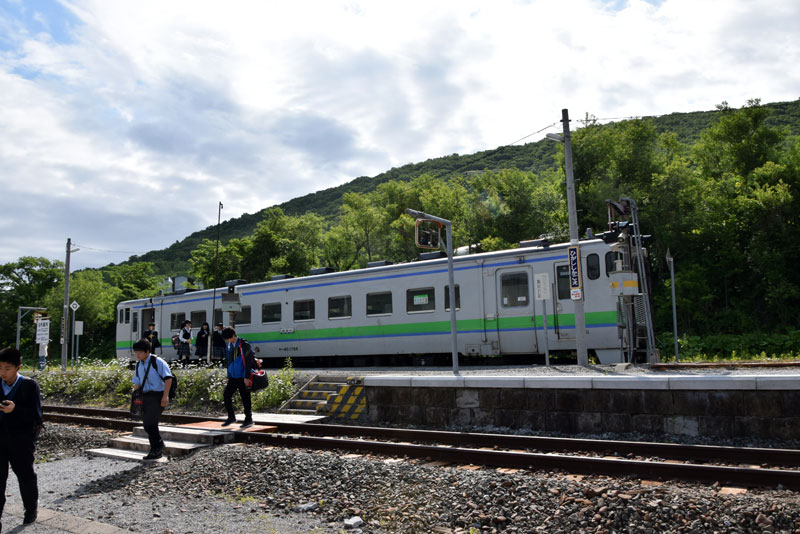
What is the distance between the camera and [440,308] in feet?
55.6

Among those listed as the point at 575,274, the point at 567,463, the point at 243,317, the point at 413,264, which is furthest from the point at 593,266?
the point at 243,317

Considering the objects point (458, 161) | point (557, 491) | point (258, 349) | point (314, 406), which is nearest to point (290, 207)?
point (458, 161)

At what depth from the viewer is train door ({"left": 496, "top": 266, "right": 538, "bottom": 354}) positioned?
15609mm

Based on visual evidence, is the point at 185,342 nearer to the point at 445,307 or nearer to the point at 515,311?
the point at 445,307

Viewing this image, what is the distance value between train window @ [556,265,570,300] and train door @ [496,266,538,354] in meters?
0.68

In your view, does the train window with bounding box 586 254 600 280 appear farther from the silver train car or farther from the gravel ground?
the gravel ground

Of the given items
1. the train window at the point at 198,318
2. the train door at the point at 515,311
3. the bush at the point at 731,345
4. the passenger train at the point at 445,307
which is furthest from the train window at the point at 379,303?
the bush at the point at 731,345

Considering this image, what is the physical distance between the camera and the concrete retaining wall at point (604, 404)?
845 cm

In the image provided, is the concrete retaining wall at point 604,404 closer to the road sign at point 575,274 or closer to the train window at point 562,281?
the road sign at point 575,274

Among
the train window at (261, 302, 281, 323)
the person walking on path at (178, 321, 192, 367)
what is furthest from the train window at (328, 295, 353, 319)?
the person walking on path at (178, 321, 192, 367)

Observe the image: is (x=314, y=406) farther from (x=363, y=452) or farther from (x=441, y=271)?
(x=441, y=271)

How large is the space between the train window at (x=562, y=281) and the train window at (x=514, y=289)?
2.59 feet

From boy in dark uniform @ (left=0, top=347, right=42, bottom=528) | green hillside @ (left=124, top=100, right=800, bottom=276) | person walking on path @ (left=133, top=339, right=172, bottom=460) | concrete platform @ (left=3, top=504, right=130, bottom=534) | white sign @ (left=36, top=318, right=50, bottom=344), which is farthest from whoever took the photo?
green hillside @ (left=124, top=100, right=800, bottom=276)

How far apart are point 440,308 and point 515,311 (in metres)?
2.17
